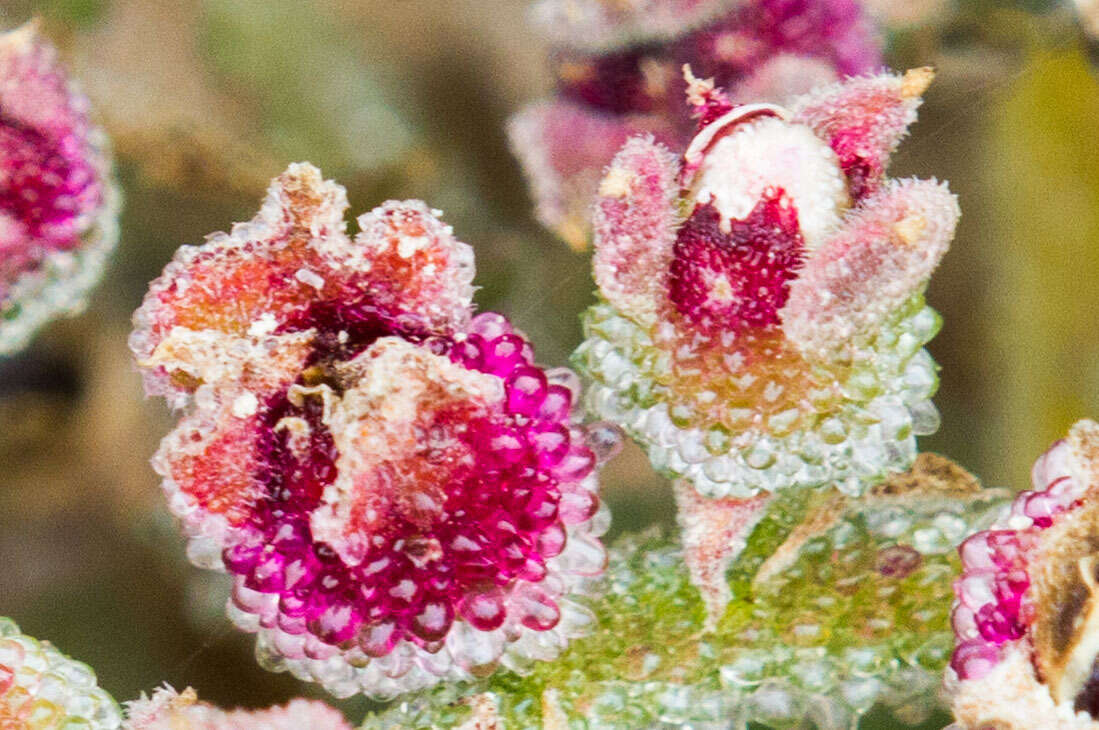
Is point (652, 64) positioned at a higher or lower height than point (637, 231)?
higher

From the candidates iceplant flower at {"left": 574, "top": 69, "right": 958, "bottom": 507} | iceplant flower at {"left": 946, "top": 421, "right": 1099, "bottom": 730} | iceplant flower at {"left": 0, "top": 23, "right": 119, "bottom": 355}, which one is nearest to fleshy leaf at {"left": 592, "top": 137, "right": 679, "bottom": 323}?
iceplant flower at {"left": 574, "top": 69, "right": 958, "bottom": 507}

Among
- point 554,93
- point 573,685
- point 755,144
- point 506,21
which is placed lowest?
point 573,685

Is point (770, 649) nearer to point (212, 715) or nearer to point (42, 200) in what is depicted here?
point (212, 715)

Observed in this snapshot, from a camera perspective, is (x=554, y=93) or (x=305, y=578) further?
(x=554, y=93)

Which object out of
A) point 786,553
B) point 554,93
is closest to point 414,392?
point 786,553

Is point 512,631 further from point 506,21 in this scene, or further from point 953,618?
point 506,21

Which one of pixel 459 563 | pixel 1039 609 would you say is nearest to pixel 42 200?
pixel 459 563

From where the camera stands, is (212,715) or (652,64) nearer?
(212,715)

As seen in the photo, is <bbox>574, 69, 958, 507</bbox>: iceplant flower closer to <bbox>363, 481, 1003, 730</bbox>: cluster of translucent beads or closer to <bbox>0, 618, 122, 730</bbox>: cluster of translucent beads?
<bbox>363, 481, 1003, 730</bbox>: cluster of translucent beads
